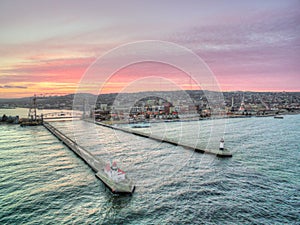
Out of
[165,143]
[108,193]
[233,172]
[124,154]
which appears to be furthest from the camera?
[165,143]

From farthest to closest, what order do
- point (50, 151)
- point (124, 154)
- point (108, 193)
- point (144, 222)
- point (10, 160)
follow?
point (50, 151)
point (124, 154)
point (10, 160)
point (108, 193)
point (144, 222)

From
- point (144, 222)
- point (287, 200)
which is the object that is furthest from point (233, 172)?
point (144, 222)

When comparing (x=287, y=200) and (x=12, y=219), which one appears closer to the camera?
(x=12, y=219)

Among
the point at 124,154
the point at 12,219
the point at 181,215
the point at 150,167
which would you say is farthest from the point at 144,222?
the point at 124,154

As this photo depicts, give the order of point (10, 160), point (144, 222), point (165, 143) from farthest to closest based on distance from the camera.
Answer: point (165, 143), point (10, 160), point (144, 222)

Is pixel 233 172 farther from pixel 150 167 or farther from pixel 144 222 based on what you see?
pixel 144 222

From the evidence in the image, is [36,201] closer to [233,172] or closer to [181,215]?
[181,215]
